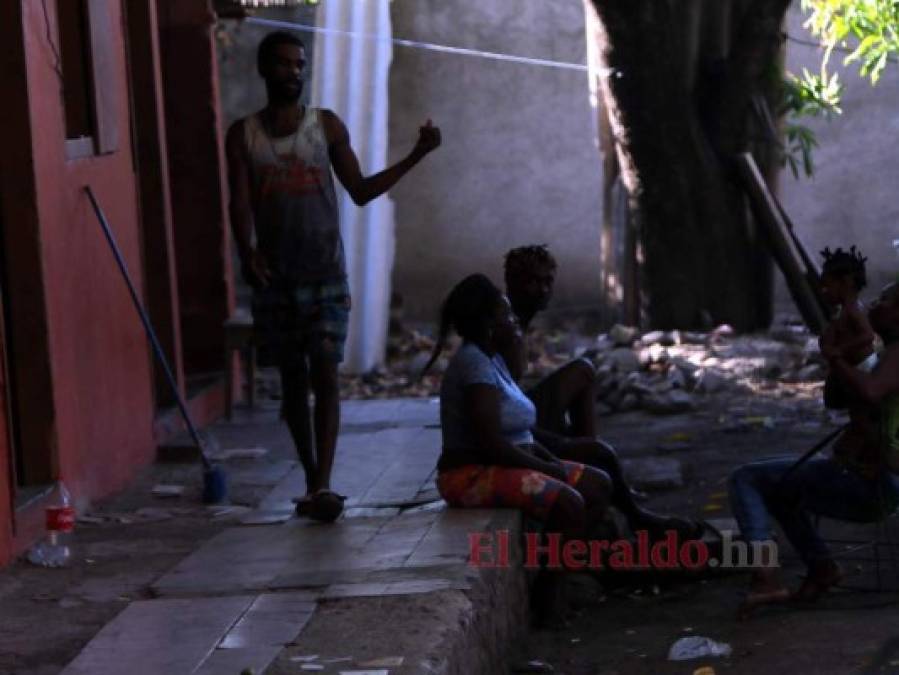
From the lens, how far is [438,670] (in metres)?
4.21

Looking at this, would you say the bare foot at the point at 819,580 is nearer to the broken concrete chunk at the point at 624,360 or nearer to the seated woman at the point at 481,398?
the seated woman at the point at 481,398

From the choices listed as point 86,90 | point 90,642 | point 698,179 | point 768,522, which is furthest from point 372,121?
point 90,642

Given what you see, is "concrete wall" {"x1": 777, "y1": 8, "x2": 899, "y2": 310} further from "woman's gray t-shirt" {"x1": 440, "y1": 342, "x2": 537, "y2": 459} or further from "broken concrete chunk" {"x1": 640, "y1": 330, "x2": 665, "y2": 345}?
"woman's gray t-shirt" {"x1": 440, "y1": 342, "x2": 537, "y2": 459}

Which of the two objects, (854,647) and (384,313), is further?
(384,313)

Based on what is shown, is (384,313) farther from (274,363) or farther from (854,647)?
(854,647)

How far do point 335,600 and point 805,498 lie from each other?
184 centimetres

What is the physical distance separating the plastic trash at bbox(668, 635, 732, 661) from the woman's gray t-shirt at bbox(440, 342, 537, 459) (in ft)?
2.81

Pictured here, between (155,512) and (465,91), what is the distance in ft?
27.7

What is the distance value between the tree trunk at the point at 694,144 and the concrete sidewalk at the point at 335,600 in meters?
5.17

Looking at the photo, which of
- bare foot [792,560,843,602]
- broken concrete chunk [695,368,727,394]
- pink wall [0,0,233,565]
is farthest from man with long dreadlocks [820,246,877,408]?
broken concrete chunk [695,368,727,394]

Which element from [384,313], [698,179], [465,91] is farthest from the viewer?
[465,91]

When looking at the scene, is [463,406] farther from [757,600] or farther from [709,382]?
[709,382]

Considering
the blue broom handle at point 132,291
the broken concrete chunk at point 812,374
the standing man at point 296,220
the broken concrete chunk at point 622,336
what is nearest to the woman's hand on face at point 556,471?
the standing man at point 296,220

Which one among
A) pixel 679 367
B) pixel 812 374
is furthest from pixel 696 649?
pixel 812 374
